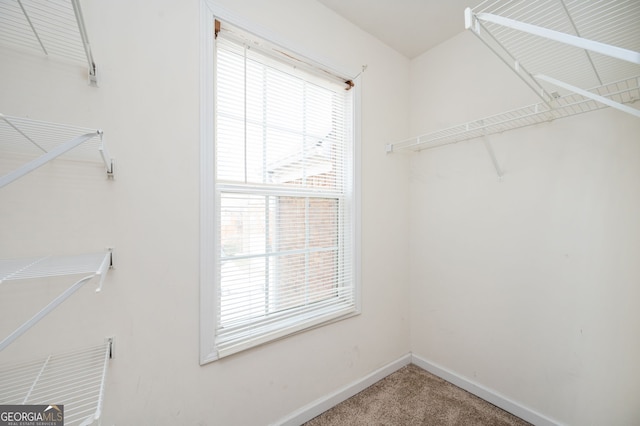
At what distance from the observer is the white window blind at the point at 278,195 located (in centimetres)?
140

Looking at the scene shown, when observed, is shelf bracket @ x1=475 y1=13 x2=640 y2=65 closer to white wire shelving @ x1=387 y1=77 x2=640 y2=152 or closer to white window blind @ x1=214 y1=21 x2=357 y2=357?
white wire shelving @ x1=387 y1=77 x2=640 y2=152

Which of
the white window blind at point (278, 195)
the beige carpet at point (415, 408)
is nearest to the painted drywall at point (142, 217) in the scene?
the white window blind at point (278, 195)

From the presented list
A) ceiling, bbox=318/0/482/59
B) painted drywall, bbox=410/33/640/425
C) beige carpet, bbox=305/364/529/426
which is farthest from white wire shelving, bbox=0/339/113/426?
ceiling, bbox=318/0/482/59

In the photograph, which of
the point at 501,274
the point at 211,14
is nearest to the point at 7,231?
the point at 211,14

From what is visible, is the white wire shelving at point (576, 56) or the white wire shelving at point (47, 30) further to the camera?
the white wire shelving at point (576, 56)

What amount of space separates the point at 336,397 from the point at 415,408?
1.70 ft

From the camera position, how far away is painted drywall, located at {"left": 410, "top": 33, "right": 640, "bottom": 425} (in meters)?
1.36

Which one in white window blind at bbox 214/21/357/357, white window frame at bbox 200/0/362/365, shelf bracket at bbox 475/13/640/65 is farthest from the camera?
white window blind at bbox 214/21/357/357

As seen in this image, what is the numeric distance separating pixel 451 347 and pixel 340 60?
7.41 feet

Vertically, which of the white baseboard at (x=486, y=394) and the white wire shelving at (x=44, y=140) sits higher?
the white wire shelving at (x=44, y=140)

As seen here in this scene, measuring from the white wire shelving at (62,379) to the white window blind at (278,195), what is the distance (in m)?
0.47

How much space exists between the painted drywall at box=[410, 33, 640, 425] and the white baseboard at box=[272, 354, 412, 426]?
318 millimetres

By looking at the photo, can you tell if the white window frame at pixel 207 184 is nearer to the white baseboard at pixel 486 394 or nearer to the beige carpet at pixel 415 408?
the beige carpet at pixel 415 408

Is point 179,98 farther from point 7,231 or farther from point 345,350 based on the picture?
point 345,350
